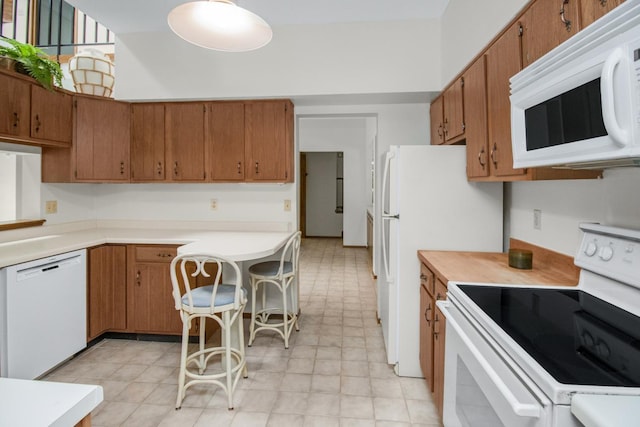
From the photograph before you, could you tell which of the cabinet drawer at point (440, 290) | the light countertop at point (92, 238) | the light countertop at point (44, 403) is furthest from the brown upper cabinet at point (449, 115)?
the light countertop at point (44, 403)

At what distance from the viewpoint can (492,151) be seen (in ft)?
5.88

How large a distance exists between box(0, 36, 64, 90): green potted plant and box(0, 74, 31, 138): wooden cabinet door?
10 cm

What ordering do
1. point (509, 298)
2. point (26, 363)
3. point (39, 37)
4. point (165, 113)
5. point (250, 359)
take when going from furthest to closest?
point (39, 37) → point (165, 113) → point (250, 359) → point (26, 363) → point (509, 298)

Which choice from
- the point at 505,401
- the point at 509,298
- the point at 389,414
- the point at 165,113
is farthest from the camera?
the point at 165,113

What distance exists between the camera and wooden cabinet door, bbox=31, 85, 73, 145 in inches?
100

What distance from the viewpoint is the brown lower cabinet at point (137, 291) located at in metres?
2.77

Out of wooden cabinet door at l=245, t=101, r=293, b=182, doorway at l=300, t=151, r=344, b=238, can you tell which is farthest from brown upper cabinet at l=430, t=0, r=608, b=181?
doorway at l=300, t=151, r=344, b=238

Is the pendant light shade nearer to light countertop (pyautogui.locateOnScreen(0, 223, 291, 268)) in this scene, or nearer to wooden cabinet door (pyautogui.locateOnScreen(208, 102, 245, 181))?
wooden cabinet door (pyautogui.locateOnScreen(208, 102, 245, 181))

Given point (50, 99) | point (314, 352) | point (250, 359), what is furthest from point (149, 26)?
point (314, 352)

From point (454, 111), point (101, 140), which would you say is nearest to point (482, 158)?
point (454, 111)

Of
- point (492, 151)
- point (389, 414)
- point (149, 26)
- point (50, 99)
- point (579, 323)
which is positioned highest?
point (149, 26)

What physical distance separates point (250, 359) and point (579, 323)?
221cm

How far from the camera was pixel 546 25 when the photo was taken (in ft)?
4.36

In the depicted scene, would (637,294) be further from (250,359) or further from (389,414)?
(250,359)
